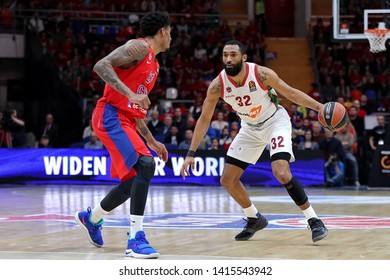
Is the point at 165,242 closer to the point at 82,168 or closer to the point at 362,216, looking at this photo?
the point at 362,216

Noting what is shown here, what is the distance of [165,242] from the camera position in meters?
8.37

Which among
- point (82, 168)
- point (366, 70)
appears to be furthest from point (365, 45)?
point (82, 168)

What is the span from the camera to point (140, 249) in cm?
712

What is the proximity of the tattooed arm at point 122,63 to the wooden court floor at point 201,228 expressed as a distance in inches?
55.7

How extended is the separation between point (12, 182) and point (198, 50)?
8764 millimetres

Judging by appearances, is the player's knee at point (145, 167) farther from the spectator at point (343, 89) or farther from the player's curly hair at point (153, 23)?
the spectator at point (343, 89)

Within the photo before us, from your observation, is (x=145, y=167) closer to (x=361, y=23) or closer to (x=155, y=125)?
(x=361, y=23)

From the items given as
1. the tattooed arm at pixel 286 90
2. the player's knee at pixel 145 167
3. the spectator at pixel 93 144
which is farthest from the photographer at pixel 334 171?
the player's knee at pixel 145 167

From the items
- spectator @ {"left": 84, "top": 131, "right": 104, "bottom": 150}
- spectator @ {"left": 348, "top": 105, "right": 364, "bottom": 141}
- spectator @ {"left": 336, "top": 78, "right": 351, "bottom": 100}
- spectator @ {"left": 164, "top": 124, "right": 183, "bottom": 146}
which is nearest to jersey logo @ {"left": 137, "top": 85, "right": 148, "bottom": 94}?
spectator @ {"left": 164, "top": 124, "right": 183, "bottom": 146}

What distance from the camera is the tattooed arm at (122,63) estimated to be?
7.01 metres

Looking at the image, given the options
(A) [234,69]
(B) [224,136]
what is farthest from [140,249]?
(B) [224,136]

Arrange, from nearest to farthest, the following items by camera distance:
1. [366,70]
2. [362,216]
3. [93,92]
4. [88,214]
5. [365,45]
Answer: [88,214] → [362,216] → [93,92] → [366,70] → [365,45]

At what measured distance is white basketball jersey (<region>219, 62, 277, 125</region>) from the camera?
8.59 meters

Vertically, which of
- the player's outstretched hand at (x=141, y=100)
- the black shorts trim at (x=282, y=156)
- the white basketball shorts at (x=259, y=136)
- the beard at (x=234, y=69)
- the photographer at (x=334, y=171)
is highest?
the beard at (x=234, y=69)
